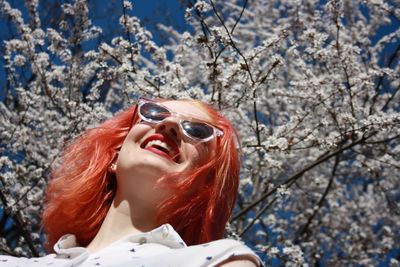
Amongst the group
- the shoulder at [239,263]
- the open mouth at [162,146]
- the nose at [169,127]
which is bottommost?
the shoulder at [239,263]

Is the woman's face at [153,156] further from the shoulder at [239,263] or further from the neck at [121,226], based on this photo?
the shoulder at [239,263]

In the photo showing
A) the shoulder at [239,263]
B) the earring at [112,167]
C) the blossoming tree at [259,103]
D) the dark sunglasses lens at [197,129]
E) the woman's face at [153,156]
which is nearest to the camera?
the shoulder at [239,263]

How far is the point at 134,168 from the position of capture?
177 centimetres

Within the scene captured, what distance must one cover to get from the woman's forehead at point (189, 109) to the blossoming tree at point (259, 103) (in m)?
1.47

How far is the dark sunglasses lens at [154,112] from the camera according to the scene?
6.52 ft

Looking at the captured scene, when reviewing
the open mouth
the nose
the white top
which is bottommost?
the white top

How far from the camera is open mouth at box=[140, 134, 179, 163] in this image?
6.03 ft

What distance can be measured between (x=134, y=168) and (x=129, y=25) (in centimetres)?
283

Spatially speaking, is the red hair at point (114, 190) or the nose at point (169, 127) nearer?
the red hair at point (114, 190)

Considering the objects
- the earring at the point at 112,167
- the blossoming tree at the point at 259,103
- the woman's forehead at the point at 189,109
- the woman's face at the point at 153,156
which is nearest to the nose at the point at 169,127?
the woman's face at the point at 153,156

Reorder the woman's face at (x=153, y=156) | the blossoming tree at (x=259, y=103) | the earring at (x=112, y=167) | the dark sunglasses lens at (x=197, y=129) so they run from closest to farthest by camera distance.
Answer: the woman's face at (x=153, y=156), the dark sunglasses lens at (x=197, y=129), the earring at (x=112, y=167), the blossoming tree at (x=259, y=103)

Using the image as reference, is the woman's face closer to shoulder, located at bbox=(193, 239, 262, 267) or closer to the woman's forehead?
the woman's forehead

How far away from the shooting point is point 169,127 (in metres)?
1.92

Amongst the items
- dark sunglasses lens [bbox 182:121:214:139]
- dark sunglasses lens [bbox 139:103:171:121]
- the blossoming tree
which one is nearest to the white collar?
dark sunglasses lens [bbox 182:121:214:139]
